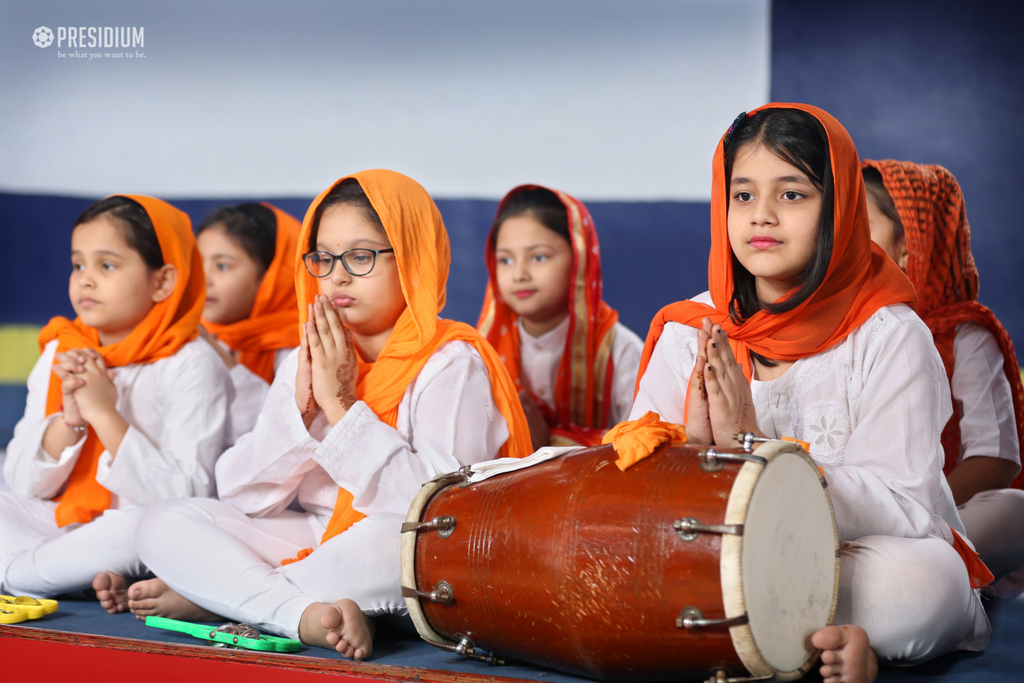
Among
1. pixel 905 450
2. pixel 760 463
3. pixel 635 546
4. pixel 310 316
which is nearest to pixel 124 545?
pixel 310 316

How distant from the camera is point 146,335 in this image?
99.8 inches

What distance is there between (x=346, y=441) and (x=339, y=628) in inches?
16.2

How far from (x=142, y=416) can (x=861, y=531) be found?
74.4 inches

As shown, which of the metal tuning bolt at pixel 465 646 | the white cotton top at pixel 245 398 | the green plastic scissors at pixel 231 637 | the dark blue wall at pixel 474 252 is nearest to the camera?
the metal tuning bolt at pixel 465 646

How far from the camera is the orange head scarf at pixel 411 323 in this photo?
6.94ft

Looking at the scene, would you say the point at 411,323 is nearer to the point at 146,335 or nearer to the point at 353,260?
the point at 353,260

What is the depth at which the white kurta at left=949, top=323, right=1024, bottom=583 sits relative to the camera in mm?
2215

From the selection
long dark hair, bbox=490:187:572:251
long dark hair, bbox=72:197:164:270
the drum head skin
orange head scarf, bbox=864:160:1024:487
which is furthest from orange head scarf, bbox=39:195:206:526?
orange head scarf, bbox=864:160:1024:487

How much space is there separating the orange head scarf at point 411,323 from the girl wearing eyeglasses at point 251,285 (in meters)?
1.16

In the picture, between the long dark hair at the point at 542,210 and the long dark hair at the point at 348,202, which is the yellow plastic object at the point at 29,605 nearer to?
the long dark hair at the point at 348,202

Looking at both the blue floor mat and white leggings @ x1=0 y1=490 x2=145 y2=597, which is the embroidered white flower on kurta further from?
white leggings @ x1=0 y1=490 x2=145 y2=597

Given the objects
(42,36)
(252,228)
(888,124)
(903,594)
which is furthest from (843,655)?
(42,36)

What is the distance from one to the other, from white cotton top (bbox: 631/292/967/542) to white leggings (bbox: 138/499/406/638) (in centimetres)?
65

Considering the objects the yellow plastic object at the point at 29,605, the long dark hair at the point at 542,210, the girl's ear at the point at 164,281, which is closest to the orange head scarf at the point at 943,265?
the long dark hair at the point at 542,210
